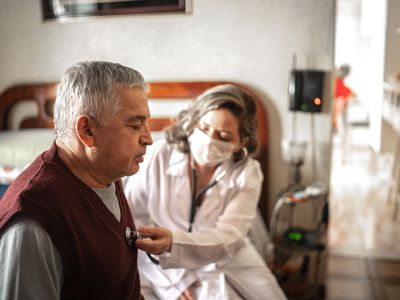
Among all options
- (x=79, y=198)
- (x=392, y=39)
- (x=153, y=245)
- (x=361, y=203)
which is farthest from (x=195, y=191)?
(x=361, y=203)

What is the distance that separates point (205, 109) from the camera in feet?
4.26

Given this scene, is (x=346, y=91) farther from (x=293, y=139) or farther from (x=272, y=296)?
(x=272, y=296)

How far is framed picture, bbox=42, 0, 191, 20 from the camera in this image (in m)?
1.19

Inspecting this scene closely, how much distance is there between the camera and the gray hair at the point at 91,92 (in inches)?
29.7

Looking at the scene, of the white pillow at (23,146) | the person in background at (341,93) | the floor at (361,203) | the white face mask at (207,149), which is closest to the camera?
the white pillow at (23,146)

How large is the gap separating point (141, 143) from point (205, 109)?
19.6 inches

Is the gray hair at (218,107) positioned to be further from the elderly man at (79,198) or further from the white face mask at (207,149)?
the elderly man at (79,198)

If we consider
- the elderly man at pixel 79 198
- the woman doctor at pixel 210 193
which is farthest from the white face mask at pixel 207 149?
the elderly man at pixel 79 198

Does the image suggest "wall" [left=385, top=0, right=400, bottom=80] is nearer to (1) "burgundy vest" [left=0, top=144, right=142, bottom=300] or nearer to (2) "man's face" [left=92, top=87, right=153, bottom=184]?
(2) "man's face" [left=92, top=87, right=153, bottom=184]

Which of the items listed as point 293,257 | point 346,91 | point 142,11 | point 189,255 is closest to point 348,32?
point 346,91

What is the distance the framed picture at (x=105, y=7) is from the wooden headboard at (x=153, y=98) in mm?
246

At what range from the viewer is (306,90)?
5.00ft

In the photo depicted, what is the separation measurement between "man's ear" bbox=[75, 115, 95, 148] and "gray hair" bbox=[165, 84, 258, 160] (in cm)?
57

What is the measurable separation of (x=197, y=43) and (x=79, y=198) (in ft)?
2.60
